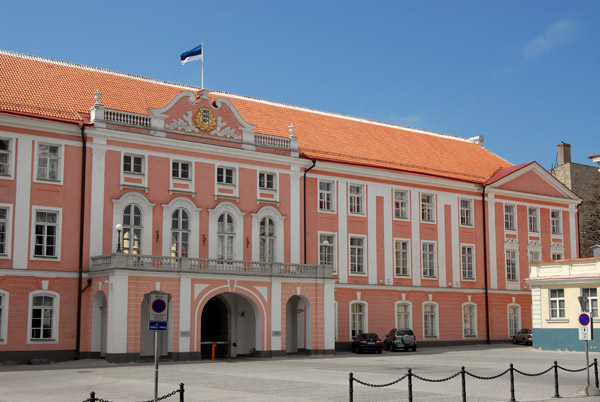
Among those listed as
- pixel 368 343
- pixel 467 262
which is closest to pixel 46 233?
pixel 368 343

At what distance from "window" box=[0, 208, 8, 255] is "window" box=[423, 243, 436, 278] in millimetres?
25039

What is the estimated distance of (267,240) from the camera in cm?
4200

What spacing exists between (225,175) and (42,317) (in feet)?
38.0

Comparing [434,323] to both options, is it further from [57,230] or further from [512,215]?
[57,230]

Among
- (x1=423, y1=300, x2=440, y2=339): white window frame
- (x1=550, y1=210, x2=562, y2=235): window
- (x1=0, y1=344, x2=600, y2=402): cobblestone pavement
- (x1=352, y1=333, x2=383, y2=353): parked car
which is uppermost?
(x1=550, y1=210, x2=562, y2=235): window

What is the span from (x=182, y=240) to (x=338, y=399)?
68.1 ft

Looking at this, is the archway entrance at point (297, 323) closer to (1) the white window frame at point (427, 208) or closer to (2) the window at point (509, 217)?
(1) the white window frame at point (427, 208)

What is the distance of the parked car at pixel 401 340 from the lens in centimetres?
4344

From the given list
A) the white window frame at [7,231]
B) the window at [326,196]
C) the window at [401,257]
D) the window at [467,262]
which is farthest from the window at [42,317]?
the window at [467,262]

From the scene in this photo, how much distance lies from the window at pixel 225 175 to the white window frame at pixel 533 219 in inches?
917

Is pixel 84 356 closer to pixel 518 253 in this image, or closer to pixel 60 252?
pixel 60 252

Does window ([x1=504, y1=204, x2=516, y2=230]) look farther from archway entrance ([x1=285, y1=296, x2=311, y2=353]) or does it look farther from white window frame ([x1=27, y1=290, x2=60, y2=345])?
white window frame ([x1=27, y1=290, x2=60, y2=345])

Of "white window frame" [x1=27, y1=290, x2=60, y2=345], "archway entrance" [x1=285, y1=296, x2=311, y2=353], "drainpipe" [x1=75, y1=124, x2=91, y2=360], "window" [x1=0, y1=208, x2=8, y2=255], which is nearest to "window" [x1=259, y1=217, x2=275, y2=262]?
"archway entrance" [x1=285, y1=296, x2=311, y2=353]

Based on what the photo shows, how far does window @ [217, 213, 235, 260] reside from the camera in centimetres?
4022
